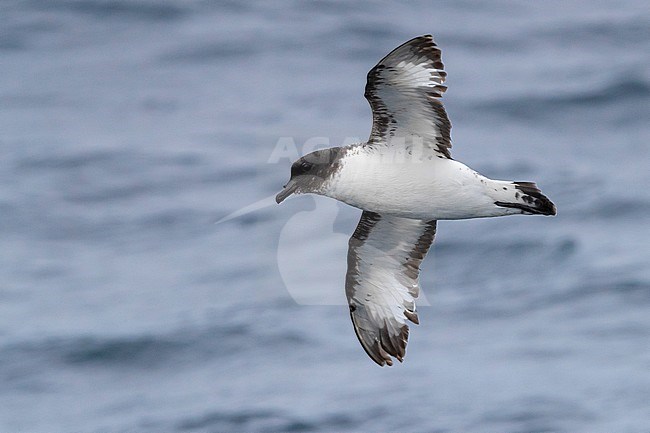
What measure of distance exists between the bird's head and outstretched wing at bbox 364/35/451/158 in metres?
0.38

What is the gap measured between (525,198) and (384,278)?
1804mm

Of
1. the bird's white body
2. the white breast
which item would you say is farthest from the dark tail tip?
the white breast

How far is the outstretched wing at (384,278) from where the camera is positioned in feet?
38.5

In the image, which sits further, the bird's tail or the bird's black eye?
the bird's black eye

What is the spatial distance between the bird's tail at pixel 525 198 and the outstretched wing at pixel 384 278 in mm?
1363

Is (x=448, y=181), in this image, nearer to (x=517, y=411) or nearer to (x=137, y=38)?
(x=517, y=411)

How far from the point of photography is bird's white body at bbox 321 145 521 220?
10.7 m

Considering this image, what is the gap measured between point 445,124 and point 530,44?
17443 millimetres

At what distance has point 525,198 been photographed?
10.6 meters

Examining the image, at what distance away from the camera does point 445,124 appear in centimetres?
1062

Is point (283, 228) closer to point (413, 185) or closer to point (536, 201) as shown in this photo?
point (413, 185)

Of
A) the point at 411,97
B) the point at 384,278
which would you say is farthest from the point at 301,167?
the point at 384,278

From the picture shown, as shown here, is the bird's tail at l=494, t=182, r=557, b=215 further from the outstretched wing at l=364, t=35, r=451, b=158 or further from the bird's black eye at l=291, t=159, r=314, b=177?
the bird's black eye at l=291, t=159, r=314, b=177

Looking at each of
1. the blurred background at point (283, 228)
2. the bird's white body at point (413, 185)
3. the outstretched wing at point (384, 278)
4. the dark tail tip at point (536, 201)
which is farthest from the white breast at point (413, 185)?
the blurred background at point (283, 228)
